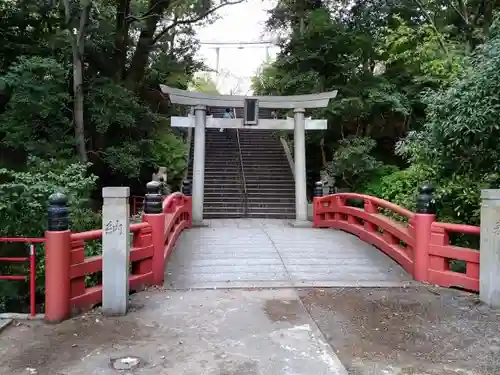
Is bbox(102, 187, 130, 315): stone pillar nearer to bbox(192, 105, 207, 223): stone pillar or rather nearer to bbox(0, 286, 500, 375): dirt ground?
bbox(0, 286, 500, 375): dirt ground

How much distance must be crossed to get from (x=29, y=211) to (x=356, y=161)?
9238 millimetres

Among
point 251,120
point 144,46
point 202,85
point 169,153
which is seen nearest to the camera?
point 251,120

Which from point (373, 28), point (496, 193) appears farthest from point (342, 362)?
point (373, 28)

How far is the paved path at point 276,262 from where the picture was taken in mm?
6105

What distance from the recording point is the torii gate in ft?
41.5

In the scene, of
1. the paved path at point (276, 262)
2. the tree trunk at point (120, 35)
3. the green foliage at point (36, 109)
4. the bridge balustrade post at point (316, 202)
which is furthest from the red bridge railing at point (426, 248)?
the tree trunk at point (120, 35)

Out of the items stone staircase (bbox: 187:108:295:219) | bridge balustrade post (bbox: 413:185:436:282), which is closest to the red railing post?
stone staircase (bbox: 187:108:295:219)

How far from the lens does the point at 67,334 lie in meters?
4.15

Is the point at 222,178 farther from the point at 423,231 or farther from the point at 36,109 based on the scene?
the point at 423,231

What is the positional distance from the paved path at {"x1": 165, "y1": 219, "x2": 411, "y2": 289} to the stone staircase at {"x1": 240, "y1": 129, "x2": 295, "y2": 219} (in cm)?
524

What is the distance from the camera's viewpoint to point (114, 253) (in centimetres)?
471

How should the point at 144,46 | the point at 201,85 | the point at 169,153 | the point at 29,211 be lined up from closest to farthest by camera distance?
1. the point at 29,211
2. the point at 169,153
3. the point at 144,46
4. the point at 201,85

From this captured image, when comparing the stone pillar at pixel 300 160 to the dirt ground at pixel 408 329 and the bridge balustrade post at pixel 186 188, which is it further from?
the dirt ground at pixel 408 329

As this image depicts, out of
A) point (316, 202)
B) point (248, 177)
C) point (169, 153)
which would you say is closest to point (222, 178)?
point (248, 177)
